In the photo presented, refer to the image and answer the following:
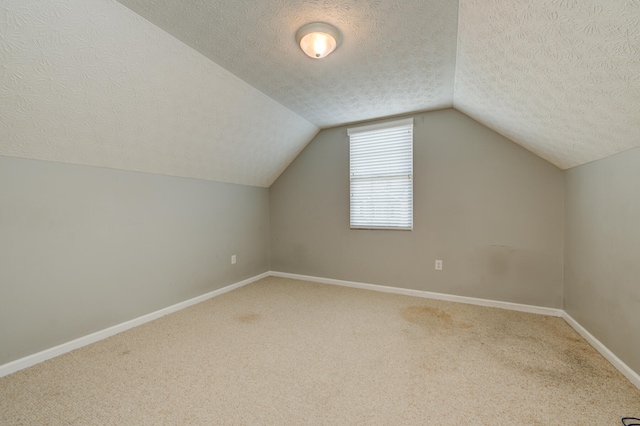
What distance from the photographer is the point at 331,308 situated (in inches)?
118

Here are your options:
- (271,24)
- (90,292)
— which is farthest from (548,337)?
(90,292)

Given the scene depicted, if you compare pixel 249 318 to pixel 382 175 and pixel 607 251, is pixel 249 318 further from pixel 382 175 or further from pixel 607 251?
pixel 607 251

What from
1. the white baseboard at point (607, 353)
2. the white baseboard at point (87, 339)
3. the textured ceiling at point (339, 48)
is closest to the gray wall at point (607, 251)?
the white baseboard at point (607, 353)

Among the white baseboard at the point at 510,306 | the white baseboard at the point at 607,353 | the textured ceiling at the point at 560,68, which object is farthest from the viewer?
the white baseboard at the point at 510,306

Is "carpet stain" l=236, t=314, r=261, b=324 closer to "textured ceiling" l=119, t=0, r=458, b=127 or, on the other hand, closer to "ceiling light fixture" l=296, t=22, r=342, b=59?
"textured ceiling" l=119, t=0, r=458, b=127

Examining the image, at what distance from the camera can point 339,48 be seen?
1.97 metres

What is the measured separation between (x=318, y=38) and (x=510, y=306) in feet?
10.6

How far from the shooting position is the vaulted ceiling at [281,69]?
1.35 m

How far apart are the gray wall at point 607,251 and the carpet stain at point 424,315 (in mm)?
1092

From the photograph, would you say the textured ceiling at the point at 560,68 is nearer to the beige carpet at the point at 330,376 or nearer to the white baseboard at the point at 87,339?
the beige carpet at the point at 330,376

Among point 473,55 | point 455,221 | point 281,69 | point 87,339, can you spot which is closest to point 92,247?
point 87,339

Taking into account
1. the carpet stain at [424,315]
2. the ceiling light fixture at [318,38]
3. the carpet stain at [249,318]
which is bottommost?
the carpet stain at [249,318]

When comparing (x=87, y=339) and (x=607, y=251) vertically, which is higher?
(x=607, y=251)

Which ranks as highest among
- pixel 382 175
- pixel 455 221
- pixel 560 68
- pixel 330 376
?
pixel 560 68
